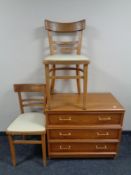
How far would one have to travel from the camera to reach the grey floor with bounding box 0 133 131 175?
5.91ft

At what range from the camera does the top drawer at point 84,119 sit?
1.77 metres

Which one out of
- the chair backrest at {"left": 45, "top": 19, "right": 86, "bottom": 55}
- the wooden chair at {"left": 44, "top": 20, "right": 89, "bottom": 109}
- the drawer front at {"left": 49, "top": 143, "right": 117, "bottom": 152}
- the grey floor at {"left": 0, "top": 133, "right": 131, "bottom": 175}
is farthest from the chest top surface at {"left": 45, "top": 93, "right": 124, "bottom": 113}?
the grey floor at {"left": 0, "top": 133, "right": 131, "bottom": 175}

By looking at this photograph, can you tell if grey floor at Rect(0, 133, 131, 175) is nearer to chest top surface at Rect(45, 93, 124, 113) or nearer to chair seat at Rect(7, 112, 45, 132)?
chair seat at Rect(7, 112, 45, 132)

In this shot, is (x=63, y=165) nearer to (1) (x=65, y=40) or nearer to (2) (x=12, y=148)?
(2) (x=12, y=148)

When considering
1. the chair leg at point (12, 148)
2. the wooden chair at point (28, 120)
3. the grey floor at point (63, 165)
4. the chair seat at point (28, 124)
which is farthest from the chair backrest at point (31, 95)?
the grey floor at point (63, 165)

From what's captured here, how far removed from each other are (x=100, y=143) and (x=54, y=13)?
5.32 ft

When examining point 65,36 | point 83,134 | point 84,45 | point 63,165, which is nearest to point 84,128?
point 83,134

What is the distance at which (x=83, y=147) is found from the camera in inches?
75.1

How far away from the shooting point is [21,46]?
2.07m

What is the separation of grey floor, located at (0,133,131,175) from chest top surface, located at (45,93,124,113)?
2.20 ft

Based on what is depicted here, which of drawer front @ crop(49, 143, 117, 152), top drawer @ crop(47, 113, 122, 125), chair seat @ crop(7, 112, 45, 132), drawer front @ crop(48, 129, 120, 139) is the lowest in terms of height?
drawer front @ crop(49, 143, 117, 152)

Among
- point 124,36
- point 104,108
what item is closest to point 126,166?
point 104,108

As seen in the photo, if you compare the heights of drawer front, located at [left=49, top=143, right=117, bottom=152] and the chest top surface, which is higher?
the chest top surface

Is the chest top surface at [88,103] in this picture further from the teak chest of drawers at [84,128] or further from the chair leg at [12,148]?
Result: the chair leg at [12,148]
